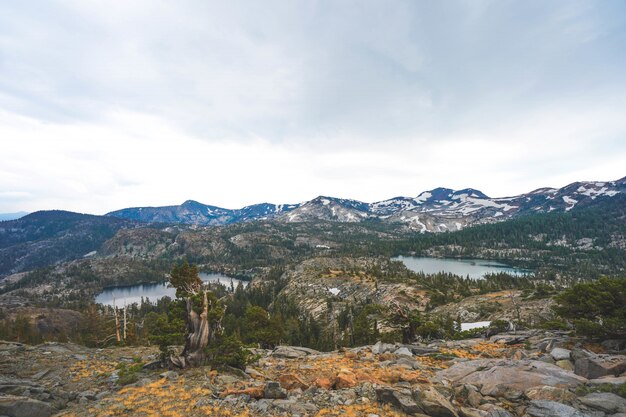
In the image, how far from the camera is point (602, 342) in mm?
21453

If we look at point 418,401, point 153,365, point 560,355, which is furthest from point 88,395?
point 560,355

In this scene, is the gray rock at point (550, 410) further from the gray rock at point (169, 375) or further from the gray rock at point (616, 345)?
the gray rock at point (169, 375)

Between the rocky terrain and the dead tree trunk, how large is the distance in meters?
1.28

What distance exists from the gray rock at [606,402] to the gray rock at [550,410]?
111 cm

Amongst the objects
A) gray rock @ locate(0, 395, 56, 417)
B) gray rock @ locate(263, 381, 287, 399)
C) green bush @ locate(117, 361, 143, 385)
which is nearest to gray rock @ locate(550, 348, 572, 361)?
gray rock @ locate(263, 381, 287, 399)

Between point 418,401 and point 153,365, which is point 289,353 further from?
point 418,401

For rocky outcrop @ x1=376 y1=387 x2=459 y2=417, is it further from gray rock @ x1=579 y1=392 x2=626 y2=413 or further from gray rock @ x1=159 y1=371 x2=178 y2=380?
gray rock @ x1=159 y1=371 x2=178 y2=380

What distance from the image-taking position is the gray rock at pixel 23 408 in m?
12.5

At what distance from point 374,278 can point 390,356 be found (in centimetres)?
11619

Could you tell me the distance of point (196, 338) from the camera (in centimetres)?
2192

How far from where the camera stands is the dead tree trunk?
21.4 m

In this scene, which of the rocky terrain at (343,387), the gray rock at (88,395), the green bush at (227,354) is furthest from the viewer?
the green bush at (227,354)

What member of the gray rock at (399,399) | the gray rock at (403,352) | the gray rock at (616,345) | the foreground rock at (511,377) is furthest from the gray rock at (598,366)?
the gray rock at (403,352)

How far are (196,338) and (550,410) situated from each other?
21.4m
